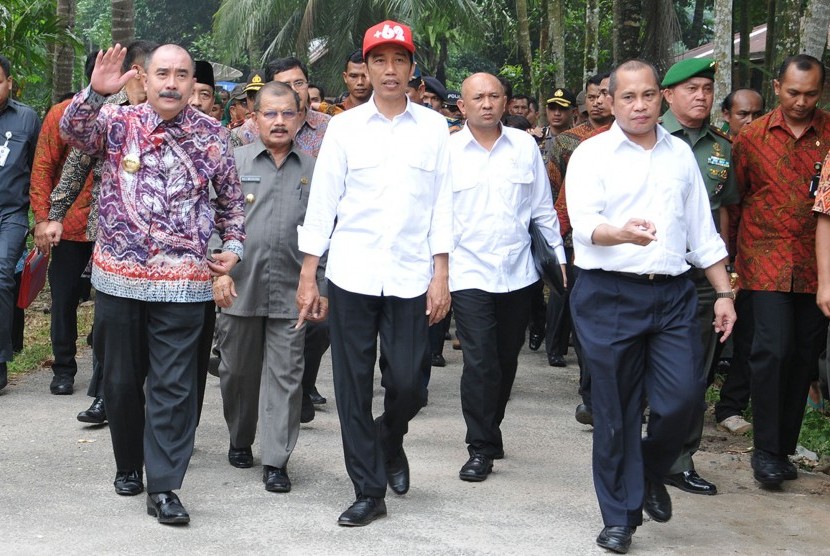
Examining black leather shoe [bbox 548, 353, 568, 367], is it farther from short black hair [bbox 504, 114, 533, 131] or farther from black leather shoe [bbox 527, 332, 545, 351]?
short black hair [bbox 504, 114, 533, 131]

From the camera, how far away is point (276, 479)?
6.54 m

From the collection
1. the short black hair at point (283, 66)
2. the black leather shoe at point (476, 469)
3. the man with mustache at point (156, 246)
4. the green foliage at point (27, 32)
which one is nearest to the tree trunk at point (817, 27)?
the short black hair at point (283, 66)

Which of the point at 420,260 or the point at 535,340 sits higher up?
the point at 420,260

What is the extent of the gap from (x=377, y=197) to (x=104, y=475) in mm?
2200

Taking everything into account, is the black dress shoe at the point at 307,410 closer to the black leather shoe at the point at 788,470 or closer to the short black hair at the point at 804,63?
the black leather shoe at the point at 788,470

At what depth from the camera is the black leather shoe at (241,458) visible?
23.1 feet

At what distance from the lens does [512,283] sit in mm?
7203

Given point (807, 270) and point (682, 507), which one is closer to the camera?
point (682, 507)

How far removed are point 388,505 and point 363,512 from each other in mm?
404

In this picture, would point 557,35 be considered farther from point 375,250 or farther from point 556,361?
point 375,250

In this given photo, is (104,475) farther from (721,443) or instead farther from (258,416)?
(721,443)

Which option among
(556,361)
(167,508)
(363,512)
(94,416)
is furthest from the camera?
(556,361)

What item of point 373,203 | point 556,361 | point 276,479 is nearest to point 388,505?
point 276,479

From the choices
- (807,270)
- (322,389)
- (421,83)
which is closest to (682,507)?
(807,270)
